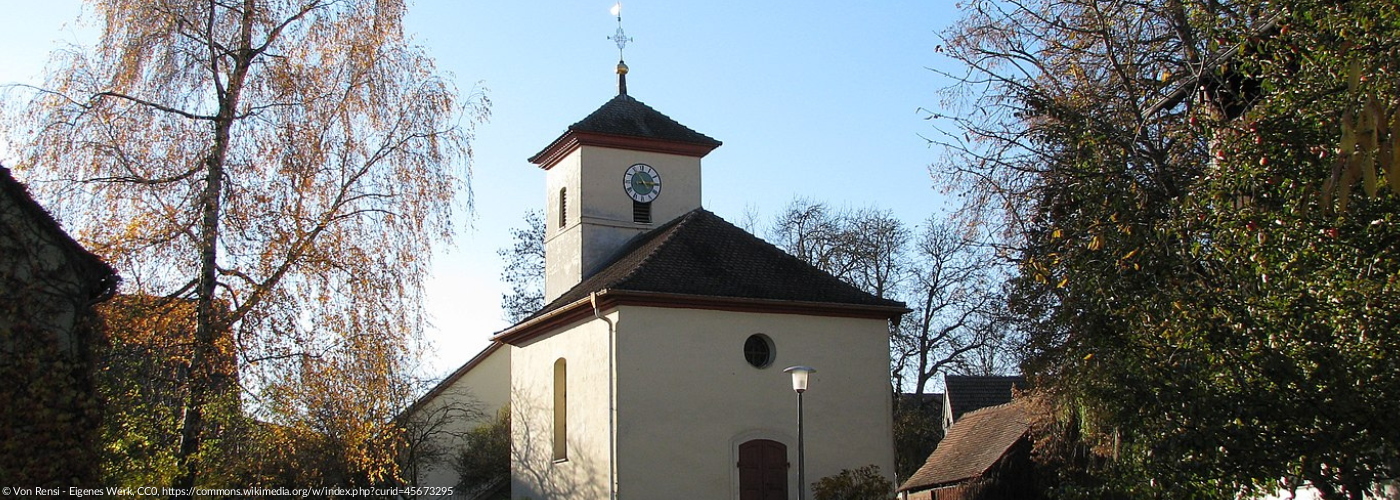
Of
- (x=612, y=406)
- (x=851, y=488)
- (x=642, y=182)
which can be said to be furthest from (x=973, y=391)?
(x=612, y=406)

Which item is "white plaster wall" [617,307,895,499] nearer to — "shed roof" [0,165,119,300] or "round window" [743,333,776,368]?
"round window" [743,333,776,368]

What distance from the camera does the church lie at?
20.9 meters

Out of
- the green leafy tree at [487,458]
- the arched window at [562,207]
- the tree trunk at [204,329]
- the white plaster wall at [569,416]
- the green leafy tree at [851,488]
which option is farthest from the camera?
the green leafy tree at [487,458]

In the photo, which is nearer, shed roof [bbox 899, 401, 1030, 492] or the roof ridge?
the roof ridge

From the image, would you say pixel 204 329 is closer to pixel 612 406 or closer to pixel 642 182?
pixel 612 406

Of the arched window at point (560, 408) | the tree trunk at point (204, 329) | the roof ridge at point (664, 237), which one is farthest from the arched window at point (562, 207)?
the tree trunk at point (204, 329)

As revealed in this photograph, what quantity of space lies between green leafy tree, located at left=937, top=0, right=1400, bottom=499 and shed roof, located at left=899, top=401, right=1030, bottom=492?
55.2ft

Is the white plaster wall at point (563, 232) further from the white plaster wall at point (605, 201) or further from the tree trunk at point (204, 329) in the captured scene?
the tree trunk at point (204, 329)

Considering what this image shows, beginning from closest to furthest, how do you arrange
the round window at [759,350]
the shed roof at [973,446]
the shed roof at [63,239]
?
the shed roof at [63,239] → the round window at [759,350] → the shed roof at [973,446]

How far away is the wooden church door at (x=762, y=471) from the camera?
2130 centimetres

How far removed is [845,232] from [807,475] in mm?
19460

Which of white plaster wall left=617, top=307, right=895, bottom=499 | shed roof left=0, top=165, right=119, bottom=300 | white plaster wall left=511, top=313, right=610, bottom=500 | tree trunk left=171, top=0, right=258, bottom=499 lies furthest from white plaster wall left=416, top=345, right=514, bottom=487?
shed roof left=0, top=165, right=119, bottom=300

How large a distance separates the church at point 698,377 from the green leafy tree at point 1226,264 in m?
9.09

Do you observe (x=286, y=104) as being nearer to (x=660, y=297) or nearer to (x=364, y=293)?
(x=364, y=293)
